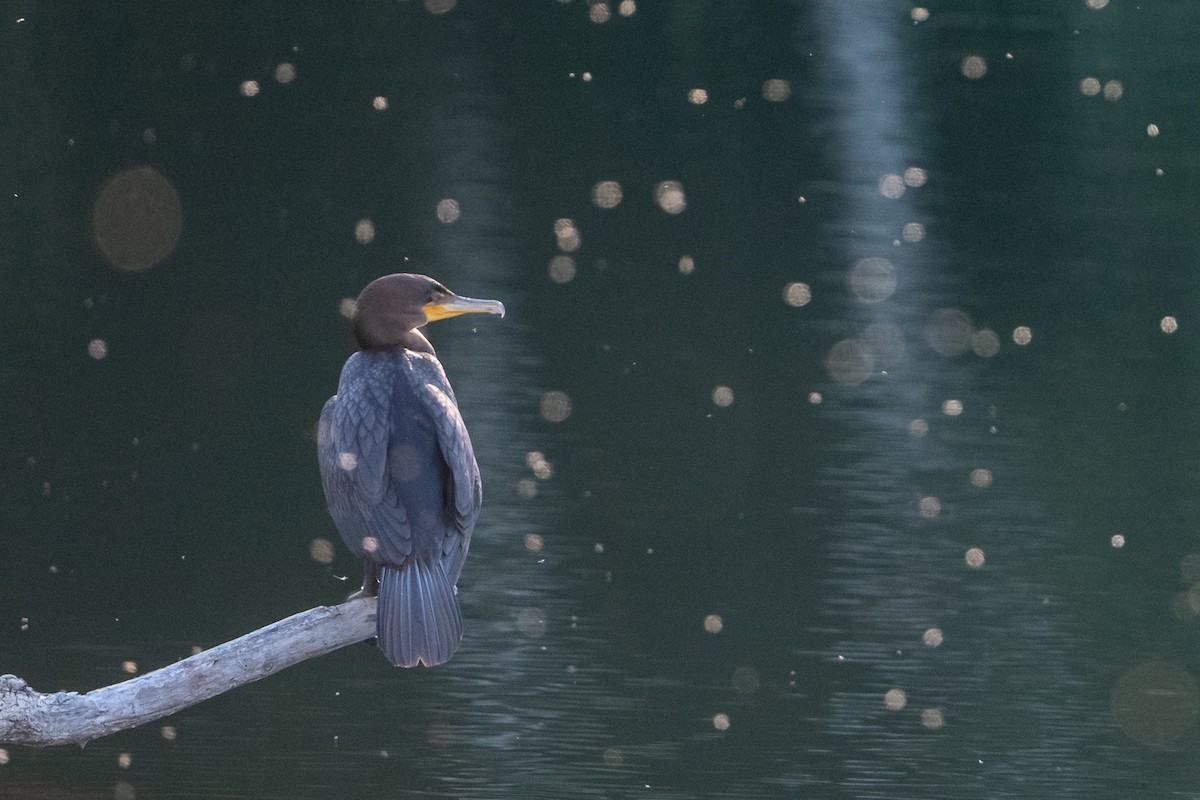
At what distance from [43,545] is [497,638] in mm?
1903

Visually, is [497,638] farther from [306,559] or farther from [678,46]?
[678,46]

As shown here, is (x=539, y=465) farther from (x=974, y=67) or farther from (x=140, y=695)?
(x=974, y=67)

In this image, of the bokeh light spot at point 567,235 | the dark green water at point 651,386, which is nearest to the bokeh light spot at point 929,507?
the dark green water at point 651,386

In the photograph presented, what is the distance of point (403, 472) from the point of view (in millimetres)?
2963

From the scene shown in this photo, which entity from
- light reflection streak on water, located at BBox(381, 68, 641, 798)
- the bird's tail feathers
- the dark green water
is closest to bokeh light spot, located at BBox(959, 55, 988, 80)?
the dark green water

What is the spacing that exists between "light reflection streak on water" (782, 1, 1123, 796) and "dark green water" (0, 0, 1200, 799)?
19mm

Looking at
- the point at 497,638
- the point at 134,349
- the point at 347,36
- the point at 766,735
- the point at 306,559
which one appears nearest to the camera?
the point at 766,735

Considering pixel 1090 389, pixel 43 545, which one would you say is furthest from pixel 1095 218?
pixel 43 545

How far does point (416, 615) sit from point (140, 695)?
19.6 inches

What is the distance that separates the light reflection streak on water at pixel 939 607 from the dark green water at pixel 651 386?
0.02 metres

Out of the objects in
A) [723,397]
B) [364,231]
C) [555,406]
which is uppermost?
[364,231]

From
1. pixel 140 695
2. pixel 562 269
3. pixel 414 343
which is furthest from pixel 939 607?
pixel 140 695

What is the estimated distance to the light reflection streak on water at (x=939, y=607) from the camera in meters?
4.71

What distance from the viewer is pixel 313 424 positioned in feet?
21.9
